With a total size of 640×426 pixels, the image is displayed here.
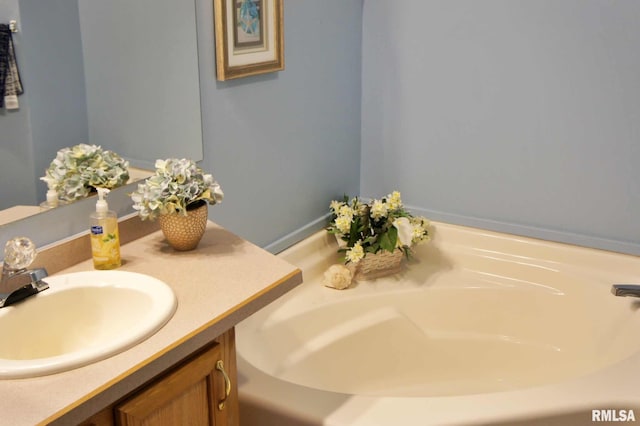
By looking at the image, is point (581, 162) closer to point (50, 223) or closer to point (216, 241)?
point (216, 241)

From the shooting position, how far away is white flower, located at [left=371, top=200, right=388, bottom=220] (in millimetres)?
2688

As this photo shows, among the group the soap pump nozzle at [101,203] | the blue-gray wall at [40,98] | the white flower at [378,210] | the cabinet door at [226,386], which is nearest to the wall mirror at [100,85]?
the blue-gray wall at [40,98]

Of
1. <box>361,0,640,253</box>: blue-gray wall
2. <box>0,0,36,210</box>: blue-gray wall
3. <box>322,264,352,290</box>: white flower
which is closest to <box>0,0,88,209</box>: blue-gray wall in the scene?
<box>0,0,36,210</box>: blue-gray wall

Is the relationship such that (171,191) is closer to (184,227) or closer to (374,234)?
(184,227)

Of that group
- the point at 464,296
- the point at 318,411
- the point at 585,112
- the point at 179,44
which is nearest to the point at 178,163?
the point at 179,44

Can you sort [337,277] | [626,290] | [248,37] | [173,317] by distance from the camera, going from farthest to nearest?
1. [337,277]
2. [626,290]
3. [248,37]
4. [173,317]

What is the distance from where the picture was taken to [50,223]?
172 cm

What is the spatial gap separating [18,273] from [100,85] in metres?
0.51

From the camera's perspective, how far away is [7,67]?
1544 millimetres

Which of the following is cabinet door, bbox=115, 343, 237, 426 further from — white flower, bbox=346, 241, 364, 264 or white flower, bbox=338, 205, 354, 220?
white flower, bbox=338, 205, 354, 220

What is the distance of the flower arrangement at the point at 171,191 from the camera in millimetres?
1738

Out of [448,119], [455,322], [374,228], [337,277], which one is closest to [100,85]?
[337,277]

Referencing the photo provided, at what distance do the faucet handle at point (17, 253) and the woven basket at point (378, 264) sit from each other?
1.40 meters

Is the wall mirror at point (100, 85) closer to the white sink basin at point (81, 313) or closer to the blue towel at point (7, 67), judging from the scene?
the blue towel at point (7, 67)
